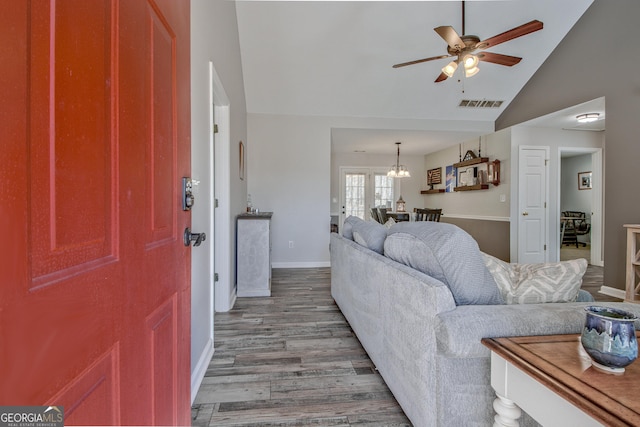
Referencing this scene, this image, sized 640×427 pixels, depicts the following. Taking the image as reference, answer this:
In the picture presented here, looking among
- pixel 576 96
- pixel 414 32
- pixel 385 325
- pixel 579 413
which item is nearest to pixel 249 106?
pixel 414 32

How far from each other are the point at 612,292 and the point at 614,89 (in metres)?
2.44

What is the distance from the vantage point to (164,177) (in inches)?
35.6

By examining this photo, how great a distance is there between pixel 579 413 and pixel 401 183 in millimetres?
7832

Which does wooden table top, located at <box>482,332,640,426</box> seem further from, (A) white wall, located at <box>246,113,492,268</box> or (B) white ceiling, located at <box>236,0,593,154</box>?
(A) white wall, located at <box>246,113,492,268</box>

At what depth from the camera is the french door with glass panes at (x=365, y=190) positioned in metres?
8.06

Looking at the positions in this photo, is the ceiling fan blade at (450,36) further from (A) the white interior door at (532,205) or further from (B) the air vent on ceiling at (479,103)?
(A) the white interior door at (532,205)

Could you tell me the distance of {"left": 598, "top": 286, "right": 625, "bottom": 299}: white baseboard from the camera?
3555 mm

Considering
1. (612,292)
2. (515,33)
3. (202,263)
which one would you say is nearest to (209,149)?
(202,263)

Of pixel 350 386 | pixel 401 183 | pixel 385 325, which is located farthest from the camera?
pixel 401 183

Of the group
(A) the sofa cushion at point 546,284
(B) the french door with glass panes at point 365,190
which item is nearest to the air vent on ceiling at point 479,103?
(B) the french door with glass panes at point 365,190

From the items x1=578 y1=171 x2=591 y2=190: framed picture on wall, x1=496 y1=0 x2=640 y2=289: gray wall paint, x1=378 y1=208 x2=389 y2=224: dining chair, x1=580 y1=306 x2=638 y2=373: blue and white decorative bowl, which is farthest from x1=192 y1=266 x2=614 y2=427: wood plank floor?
x1=578 y1=171 x2=591 y2=190: framed picture on wall

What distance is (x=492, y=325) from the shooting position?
1.06m

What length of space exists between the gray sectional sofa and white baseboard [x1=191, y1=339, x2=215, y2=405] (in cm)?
109

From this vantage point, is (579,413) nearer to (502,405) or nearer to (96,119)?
(502,405)
